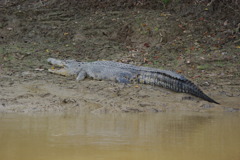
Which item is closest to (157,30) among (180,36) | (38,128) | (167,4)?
(180,36)

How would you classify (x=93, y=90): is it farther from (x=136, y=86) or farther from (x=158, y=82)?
(x=158, y=82)

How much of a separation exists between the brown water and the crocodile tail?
55.3 inches

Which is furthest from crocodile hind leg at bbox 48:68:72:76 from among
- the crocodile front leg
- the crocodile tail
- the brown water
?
the brown water

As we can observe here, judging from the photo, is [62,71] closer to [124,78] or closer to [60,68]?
[60,68]

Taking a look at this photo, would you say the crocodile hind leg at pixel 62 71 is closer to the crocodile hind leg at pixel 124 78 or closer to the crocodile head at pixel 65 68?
the crocodile head at pixel 65 68

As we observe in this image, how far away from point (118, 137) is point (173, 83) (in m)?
3.54

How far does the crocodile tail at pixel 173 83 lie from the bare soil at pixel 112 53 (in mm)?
157

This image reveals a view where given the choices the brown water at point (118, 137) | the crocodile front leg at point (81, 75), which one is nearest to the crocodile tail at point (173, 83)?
the crocodile front leg at point (81, 75)

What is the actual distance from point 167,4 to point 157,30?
6.55 ft

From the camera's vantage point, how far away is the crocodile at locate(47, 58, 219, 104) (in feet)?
22.4

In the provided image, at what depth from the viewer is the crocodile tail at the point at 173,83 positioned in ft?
21.4

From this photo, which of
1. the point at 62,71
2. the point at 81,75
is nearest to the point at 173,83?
the point at 81,75

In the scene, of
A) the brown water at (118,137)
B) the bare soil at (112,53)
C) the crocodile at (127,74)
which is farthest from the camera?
the crocodile at (127,74)

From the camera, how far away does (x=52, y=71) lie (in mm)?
8133
